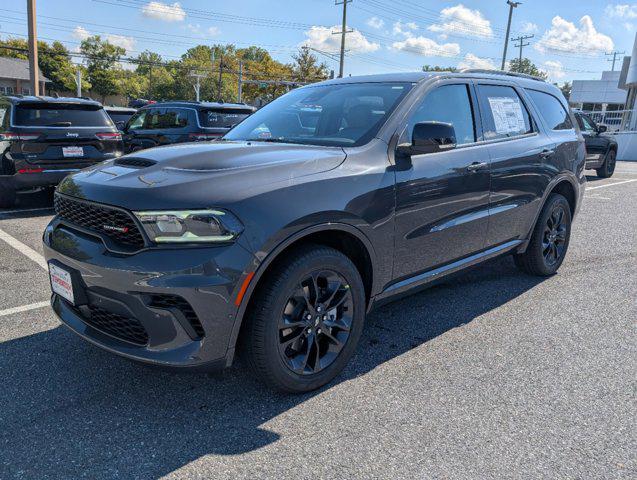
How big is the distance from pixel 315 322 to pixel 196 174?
39.2 inches

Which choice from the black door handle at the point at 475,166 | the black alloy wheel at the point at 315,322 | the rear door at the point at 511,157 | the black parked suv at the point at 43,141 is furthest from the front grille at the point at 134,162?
the black parked suv at the point at 43,141

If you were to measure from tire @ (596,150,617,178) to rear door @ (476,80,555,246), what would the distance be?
1164 centimetres

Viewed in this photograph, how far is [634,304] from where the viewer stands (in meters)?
4.37

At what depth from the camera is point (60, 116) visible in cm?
762

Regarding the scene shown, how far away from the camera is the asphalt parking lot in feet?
7.45

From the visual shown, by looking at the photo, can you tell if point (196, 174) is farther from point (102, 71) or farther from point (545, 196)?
point (102, 71)

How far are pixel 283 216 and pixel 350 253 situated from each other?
2.27ft

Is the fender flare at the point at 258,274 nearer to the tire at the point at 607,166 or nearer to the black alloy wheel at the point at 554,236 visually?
the black alloy wheel at the point at 554,236

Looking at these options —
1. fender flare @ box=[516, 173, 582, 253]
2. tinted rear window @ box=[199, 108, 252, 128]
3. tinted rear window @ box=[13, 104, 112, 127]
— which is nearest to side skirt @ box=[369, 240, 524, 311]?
fender flare @ box=[516, 173, 582, 253]

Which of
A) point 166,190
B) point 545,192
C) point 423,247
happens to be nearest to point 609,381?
point 423,247

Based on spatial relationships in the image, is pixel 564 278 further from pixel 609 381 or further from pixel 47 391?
pixel 47 391

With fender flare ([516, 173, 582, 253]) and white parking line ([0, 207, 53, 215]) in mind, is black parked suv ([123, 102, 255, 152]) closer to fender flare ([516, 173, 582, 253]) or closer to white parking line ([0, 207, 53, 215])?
white parking line ([0, 207, 53, 215])

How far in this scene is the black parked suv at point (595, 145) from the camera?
1365 cm

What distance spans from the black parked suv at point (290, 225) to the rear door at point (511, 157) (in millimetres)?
26
